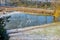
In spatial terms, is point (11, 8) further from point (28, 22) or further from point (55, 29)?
point (55, 29)

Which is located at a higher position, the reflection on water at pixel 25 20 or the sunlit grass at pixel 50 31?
the reflection on water at pixel 25 20

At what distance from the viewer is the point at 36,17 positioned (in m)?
3.82

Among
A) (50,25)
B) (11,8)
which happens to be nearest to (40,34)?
(50,25)

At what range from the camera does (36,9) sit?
12.5ft

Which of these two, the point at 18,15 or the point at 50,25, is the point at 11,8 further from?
the point at 50,25

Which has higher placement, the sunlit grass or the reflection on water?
the reflection on water

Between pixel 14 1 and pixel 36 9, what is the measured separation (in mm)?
228

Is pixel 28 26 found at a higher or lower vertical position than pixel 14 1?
lower

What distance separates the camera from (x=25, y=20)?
3828 mm

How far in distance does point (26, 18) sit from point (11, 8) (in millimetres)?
178

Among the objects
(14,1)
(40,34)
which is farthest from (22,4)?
(40,34)

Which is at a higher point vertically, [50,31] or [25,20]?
[25,20]

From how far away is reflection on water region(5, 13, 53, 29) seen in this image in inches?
150

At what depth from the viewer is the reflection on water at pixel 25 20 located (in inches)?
150
